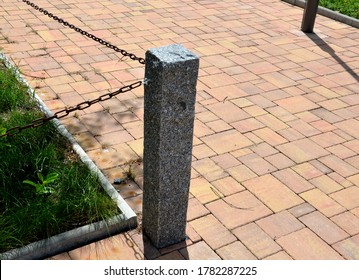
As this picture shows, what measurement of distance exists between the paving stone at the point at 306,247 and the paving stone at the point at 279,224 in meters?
0.05

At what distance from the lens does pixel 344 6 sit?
8.73 meters

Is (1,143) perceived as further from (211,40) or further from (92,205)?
(211,40)

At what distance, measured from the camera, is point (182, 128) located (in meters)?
3.04

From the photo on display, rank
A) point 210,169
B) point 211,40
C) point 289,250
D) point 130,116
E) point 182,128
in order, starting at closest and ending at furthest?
point 182,128, point 289,250, point 210,169, point 130,116, point 211,40

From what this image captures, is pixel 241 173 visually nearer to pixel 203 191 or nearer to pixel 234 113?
pixel 203 191

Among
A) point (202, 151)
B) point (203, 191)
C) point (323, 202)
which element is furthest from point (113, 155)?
point (323, 202)

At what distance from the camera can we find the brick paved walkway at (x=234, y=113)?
3.60 meters

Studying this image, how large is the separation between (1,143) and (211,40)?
397 centimetres

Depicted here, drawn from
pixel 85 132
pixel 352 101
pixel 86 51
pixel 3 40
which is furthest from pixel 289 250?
pixel 3 40

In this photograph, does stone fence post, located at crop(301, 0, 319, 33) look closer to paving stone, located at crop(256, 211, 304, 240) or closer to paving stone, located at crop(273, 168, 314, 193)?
paving stone, located at crop(273, 168, 314, 193)

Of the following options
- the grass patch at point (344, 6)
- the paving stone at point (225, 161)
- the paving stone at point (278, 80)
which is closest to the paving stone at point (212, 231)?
the paving stone at point (225, 161)

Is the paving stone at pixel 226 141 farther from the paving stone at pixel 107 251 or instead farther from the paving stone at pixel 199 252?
the paving stone at pixel 107 251

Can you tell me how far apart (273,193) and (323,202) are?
1.30ft

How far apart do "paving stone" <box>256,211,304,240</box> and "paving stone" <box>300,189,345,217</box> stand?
0.88 feet
